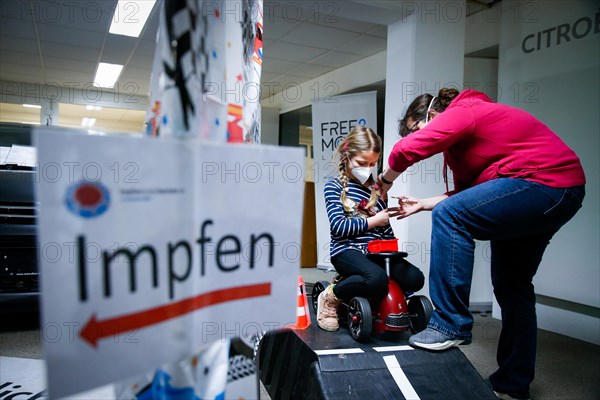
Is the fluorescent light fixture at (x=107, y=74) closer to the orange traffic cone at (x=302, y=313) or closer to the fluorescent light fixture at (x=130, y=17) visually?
the fluorescent light fixture at (x=130, y=17)

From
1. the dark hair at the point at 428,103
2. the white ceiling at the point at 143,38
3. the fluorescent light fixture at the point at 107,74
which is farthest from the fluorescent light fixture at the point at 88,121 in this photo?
the dark hair at the point at 428,103

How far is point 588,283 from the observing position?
2.81m

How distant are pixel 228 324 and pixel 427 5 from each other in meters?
3.31

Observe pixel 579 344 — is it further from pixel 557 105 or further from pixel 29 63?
pixel 29 63

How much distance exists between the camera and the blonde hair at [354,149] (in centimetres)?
197

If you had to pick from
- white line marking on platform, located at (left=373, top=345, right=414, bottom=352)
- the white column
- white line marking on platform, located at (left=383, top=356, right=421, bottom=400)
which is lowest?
white line marking on platform, located at (left=383, top=356, right=421, bottom=400)

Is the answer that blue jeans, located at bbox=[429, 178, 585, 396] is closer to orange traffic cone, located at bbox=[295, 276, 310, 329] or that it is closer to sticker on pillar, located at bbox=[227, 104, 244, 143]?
orange traffic cone, located at bbox=[295, 276, 310, 329]

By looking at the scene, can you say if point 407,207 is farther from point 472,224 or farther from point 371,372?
point 371,372

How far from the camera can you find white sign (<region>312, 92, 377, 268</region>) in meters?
5.12

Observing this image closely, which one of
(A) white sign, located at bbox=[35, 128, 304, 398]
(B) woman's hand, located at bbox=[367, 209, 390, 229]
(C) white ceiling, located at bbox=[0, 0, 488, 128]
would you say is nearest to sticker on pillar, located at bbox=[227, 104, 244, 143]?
(A) white sign, located at bbox=[35, 128, 304, 398]

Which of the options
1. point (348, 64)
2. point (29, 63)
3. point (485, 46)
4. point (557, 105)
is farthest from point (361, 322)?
point (29, 63)

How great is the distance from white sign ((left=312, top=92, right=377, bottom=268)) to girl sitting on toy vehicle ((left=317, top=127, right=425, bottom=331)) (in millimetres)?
3098

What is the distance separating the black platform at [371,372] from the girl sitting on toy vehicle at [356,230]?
20cm

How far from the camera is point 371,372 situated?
1.41 m
